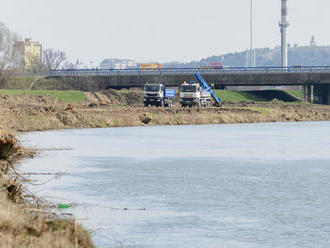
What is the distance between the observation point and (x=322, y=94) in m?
126

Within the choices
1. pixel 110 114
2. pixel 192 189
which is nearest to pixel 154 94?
pixel 110 114

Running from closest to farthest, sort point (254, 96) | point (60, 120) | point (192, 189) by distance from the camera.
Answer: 1. point (192, 189)
2. point (60, 120)
3. point (254, 96)

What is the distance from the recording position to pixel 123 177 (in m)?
36.1

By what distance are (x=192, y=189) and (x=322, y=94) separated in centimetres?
9653

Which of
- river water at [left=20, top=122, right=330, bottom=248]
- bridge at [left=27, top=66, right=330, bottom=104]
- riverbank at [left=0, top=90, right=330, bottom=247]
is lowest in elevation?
river water at [left=20, top=122, right=330, bottom=248]

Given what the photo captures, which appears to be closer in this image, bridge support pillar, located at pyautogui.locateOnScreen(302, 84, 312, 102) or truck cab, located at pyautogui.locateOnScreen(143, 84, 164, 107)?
truck cab, located at pyautogui.locateOnScreen(143, 84, 164, 107)

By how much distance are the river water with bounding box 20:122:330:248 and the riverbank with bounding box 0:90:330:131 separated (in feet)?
30.8

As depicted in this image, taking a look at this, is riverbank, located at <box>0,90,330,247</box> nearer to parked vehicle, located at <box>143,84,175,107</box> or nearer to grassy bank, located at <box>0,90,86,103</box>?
grassy bank, located at <box>0,90,86,103</box>

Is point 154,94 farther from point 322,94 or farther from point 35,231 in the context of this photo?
point 35,231

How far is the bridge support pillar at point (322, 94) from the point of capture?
122756mm

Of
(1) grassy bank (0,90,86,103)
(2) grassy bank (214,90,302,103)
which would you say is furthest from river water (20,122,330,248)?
(2) grassy bank (214,90,302,103)

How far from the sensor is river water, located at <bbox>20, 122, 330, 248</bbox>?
22.5 metres

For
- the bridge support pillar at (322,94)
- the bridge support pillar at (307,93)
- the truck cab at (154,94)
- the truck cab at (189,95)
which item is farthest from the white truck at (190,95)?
the bridge support pillar at (307,93)

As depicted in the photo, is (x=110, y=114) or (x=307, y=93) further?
(x=307, y=93)
